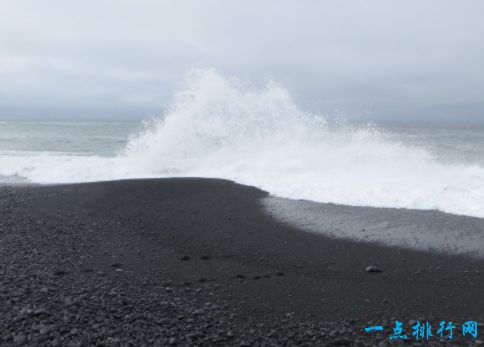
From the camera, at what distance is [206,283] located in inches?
192

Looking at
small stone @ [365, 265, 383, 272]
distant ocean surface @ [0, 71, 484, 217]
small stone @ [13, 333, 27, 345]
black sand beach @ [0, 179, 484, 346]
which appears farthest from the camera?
distant ocean surface @ [0, 71, 484, 217]

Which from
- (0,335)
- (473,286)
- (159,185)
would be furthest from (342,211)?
(0,335)

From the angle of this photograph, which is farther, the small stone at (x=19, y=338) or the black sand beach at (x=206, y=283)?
the black sand beach at (x=206, y=283)

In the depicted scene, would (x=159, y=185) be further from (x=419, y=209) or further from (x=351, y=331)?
(x=351, y=331)

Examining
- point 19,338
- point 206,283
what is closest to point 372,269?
point 206,283

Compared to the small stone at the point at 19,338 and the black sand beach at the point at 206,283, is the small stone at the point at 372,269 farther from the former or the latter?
the small stone at the point at 19,338

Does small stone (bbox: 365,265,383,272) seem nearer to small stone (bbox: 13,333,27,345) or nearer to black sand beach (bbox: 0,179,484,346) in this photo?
black sand beach (bbox: 0,179,484,346)

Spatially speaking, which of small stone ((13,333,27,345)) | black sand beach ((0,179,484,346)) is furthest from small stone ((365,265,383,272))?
small stone ((13,333,27,345))

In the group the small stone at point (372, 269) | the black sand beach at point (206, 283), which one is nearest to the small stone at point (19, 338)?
the black sand beach at point (206, 283)

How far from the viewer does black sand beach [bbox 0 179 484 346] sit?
3.70 metres

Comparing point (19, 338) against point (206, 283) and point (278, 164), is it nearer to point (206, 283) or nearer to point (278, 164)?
point (206, 283)

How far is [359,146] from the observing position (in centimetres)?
1602

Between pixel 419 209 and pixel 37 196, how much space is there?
9324 mm

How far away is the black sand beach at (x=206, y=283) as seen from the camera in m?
3.70
